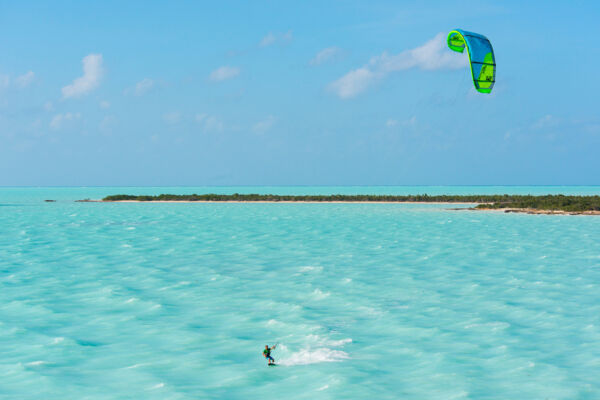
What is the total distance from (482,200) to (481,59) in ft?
214

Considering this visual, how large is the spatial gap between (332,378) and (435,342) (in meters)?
3.69

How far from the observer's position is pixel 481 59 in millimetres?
32438

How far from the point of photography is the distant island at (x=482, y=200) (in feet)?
214

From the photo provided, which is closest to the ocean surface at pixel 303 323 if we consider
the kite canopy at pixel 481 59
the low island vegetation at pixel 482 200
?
the kite canopy at pixel 481 59

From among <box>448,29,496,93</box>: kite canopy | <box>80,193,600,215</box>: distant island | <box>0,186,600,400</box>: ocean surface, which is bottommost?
<box>0,186,600,400</box>: ocean surface

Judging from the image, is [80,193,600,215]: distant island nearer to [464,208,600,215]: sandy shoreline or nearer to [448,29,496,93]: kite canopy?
[464,208,600,215]: sandy shoreline

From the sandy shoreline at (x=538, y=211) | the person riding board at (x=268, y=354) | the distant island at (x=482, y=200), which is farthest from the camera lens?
the distant island at (x=482, y=200)

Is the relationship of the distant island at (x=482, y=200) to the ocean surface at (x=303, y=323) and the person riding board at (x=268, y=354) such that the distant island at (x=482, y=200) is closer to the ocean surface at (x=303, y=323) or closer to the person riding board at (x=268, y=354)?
the ocean surface at (x=303, y=323)

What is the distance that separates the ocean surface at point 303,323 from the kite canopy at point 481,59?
9.41 meters

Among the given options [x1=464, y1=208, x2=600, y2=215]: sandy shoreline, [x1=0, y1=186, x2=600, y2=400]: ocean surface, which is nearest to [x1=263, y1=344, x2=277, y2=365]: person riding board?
[x1=0, y1=186, x2=600, y2=400]: ocean surface

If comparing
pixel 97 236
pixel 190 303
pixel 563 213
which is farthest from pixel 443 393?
pixel 563 213

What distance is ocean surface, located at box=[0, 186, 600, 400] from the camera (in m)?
12.5

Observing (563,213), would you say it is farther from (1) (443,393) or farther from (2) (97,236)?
(1) (443,393)

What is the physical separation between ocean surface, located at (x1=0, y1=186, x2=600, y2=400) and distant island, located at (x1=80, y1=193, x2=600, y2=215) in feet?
112
